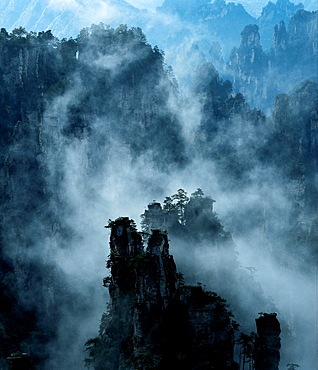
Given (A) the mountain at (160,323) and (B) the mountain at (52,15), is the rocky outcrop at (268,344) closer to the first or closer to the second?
(A) the mountain at (160,323)

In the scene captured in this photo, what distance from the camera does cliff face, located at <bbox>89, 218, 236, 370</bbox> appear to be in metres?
31.4

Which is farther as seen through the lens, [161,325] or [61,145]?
[61,145]

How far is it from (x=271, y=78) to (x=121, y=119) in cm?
7542

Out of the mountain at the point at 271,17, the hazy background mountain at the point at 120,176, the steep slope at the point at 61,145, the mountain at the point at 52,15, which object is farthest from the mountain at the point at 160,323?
the mountain at the point at 271,17

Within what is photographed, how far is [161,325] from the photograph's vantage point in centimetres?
3192

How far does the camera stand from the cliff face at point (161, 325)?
31391mm

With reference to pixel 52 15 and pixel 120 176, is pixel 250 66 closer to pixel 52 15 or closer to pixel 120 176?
pixel 52 15

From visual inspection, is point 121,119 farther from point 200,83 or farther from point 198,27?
point 198,27

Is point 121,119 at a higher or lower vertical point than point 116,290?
higher

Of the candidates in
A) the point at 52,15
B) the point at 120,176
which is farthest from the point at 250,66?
the point at 120,176

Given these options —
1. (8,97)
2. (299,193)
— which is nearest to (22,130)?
(8,97)

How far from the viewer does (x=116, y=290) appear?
3628cm

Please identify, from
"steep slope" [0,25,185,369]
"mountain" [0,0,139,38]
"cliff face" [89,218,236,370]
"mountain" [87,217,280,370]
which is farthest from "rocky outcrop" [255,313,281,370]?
"mountain" [0,0,139,38]

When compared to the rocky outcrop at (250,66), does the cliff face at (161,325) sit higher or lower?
lower
